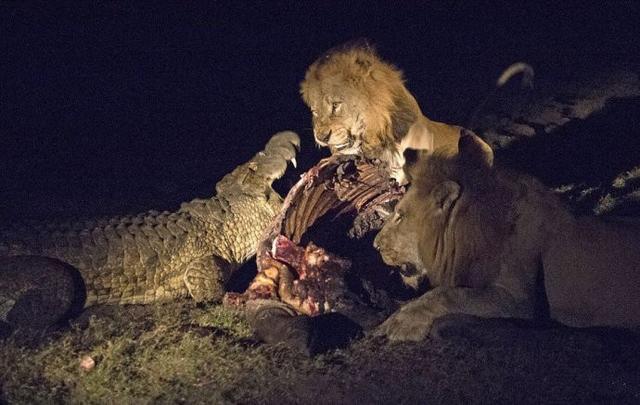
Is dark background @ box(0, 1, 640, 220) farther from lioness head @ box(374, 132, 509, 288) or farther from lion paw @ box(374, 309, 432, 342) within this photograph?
lion paw @ box(374, 309, 432, 342)

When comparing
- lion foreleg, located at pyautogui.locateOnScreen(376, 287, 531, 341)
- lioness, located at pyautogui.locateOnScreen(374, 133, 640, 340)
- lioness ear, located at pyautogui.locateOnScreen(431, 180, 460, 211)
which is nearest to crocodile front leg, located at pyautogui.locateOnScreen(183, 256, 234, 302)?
lioness, located at pyautogui.locateOnScreen(374, 133, 640, 340)

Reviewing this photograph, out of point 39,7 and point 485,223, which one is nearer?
point 485,223

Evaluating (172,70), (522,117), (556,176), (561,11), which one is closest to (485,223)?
(556,176)

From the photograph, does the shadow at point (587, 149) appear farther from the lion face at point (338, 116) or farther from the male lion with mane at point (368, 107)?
the lion face at point (338, 116)

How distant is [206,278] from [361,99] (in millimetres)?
2070

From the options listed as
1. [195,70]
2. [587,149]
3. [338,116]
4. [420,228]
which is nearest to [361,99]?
[338,116]

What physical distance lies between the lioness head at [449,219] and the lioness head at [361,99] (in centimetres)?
133

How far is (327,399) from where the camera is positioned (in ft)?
12.9

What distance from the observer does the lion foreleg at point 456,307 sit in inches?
172

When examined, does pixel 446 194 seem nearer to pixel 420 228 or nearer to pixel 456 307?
pixel 420 228

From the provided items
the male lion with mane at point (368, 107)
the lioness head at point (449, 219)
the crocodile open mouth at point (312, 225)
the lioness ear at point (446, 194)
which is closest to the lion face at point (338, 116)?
the male lion with mane at point (368, 107)

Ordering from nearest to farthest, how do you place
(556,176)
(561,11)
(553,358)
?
1. (553,358)
2. (556,176)
3. (561,11)

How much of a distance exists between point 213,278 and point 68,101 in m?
7.91

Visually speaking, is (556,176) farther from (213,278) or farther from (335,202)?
(213,278)
